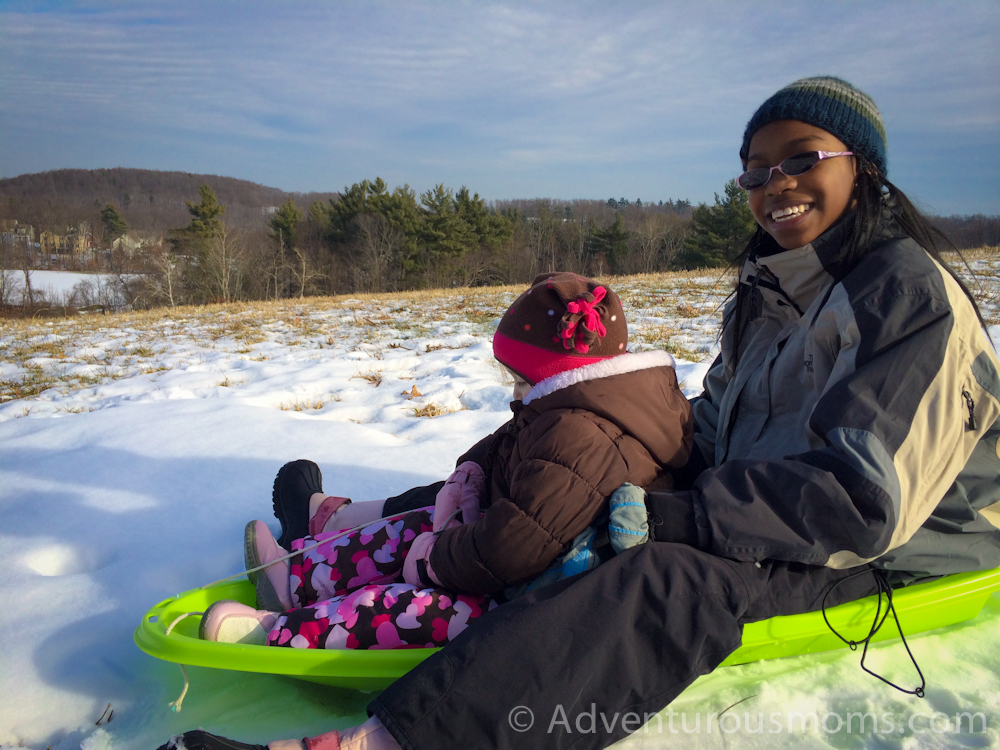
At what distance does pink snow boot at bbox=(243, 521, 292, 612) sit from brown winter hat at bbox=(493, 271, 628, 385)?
92cm

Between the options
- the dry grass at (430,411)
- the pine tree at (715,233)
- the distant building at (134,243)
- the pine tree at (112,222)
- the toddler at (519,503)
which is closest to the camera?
the toddler at (519,503)

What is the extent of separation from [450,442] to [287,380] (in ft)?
7.04

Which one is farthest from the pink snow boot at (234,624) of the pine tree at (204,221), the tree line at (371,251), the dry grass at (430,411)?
the pine tree at (204,221)

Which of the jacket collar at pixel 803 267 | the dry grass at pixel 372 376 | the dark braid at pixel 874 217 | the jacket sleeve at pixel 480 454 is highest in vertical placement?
the dark braid at pixel 874 217

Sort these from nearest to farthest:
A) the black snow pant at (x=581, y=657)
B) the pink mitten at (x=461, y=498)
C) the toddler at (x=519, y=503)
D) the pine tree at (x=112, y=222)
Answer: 1. the black snow pant at (x=581, y=657)
2. the toddler at (x=519, y=503)
3. the pink mitten at (x=461, y=498)
4. the pine tree at (x=112, y=222)

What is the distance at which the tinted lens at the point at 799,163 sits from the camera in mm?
1456

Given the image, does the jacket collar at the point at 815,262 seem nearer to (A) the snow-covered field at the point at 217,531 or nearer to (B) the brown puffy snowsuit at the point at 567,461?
(B) the brown puffy snowsuit at the point at 567,461

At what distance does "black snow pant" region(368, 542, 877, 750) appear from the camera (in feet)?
3.65

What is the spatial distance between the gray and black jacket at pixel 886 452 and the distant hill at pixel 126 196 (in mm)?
59387

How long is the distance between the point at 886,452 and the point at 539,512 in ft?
2.38

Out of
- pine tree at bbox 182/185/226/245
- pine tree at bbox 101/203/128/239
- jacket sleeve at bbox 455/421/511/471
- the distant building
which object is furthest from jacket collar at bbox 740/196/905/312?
pine tree at bbox 101/203/128/239

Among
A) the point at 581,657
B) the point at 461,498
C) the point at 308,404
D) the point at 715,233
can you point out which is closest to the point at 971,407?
the point at 581,657

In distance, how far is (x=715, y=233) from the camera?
2892 centimetres

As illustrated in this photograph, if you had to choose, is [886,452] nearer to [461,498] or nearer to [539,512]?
[539,512]
